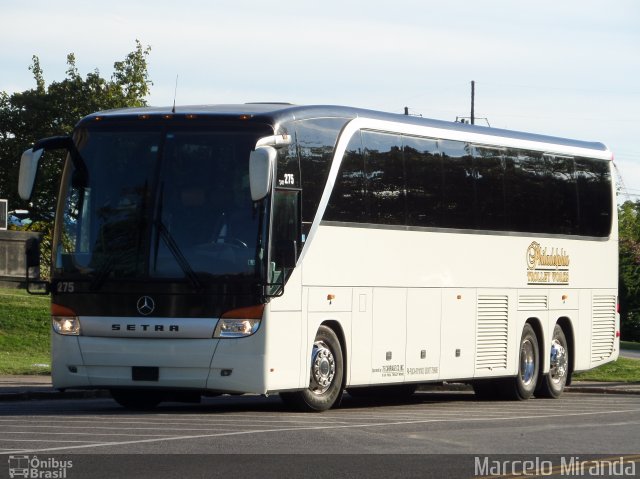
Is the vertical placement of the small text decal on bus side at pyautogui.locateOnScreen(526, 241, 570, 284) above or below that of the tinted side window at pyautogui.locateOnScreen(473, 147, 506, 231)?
below

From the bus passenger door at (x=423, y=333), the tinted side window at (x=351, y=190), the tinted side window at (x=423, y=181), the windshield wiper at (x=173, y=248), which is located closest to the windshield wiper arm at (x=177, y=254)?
the windshield wiper at (x=173, y=248)

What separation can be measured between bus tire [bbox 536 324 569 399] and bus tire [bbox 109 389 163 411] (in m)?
7.49

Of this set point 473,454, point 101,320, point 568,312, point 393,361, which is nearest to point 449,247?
point 393,361

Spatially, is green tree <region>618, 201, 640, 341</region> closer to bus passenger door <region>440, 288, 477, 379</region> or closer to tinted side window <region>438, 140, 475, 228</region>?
bus passenger door <region>440, 288, 477, 379</region>

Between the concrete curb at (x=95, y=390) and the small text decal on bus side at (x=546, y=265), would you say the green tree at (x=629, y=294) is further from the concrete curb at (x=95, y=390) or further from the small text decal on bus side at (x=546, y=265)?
the small text decal on bus side at (x=546, y=265)

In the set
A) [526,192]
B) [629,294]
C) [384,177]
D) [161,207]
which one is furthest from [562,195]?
[629,294]

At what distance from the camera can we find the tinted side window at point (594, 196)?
81.1 ft

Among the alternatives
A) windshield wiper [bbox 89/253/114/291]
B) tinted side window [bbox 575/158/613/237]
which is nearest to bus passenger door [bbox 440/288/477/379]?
tinted side window [bbox 575/158/613/237]

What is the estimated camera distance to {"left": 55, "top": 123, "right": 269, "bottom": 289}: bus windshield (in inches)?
664

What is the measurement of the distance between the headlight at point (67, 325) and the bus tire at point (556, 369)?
9170 mm

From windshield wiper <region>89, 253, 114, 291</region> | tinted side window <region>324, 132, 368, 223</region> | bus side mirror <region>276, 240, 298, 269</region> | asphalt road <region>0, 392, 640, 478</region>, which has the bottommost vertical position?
asphalt road <region>0, 392, 640, 478</region>

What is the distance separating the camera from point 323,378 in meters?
18.2

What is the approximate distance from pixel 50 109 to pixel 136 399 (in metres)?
53.4

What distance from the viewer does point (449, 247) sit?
827 inches
